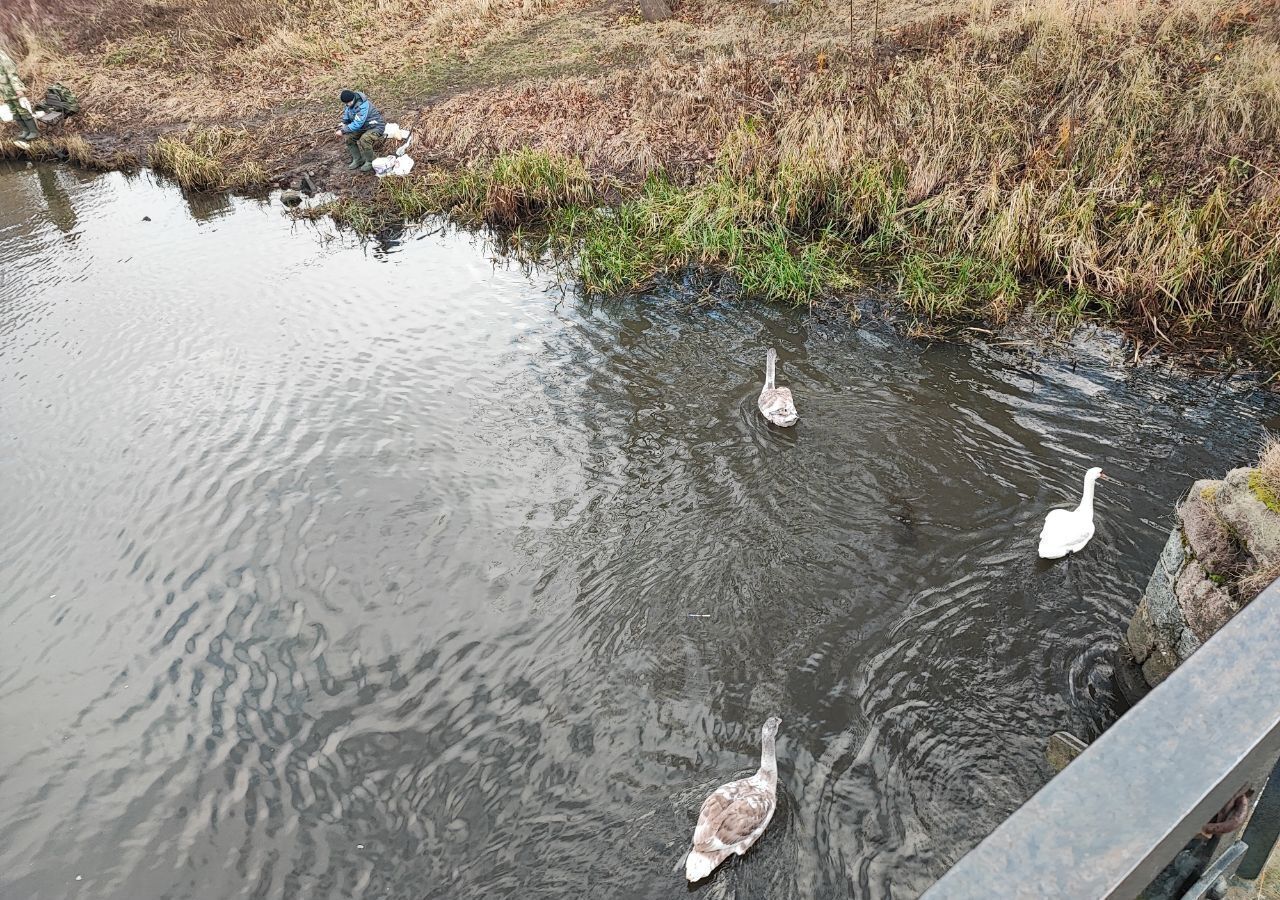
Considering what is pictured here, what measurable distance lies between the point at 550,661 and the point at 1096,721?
3.60 meters

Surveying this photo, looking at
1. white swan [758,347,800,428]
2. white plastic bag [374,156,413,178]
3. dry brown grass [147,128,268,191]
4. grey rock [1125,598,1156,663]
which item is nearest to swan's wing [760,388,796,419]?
white swan [758,347,800,428]

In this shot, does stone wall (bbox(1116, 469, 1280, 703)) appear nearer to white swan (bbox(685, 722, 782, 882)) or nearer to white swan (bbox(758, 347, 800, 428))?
white swan (bbox(685, 722, 782, 882))

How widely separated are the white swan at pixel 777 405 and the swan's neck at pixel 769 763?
11.8ft

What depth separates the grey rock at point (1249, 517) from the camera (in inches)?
150

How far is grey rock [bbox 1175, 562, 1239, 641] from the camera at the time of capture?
13.0ft

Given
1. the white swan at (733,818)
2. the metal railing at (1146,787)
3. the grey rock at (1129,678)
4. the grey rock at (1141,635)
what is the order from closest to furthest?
the metal railing at (1146,787)
the white swan at (733,818)
the grey rock at (1141,635)
the grey rock at (1129,678)

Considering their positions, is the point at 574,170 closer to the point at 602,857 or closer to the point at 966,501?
the point at 966,501

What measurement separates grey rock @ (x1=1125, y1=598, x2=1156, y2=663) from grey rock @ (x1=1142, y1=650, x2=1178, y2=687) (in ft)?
0.17

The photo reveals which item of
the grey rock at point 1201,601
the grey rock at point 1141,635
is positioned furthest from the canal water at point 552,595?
the grey rock at point 1201,601

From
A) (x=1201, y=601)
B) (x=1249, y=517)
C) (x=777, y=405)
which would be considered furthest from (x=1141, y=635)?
(x=777, y=405)

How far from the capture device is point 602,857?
4.44 metres

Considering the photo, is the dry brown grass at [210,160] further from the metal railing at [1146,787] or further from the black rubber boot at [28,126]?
the metal railing at [1146,787]

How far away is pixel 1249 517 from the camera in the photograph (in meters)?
3.99

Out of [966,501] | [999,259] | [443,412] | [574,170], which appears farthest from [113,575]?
[999,259]
